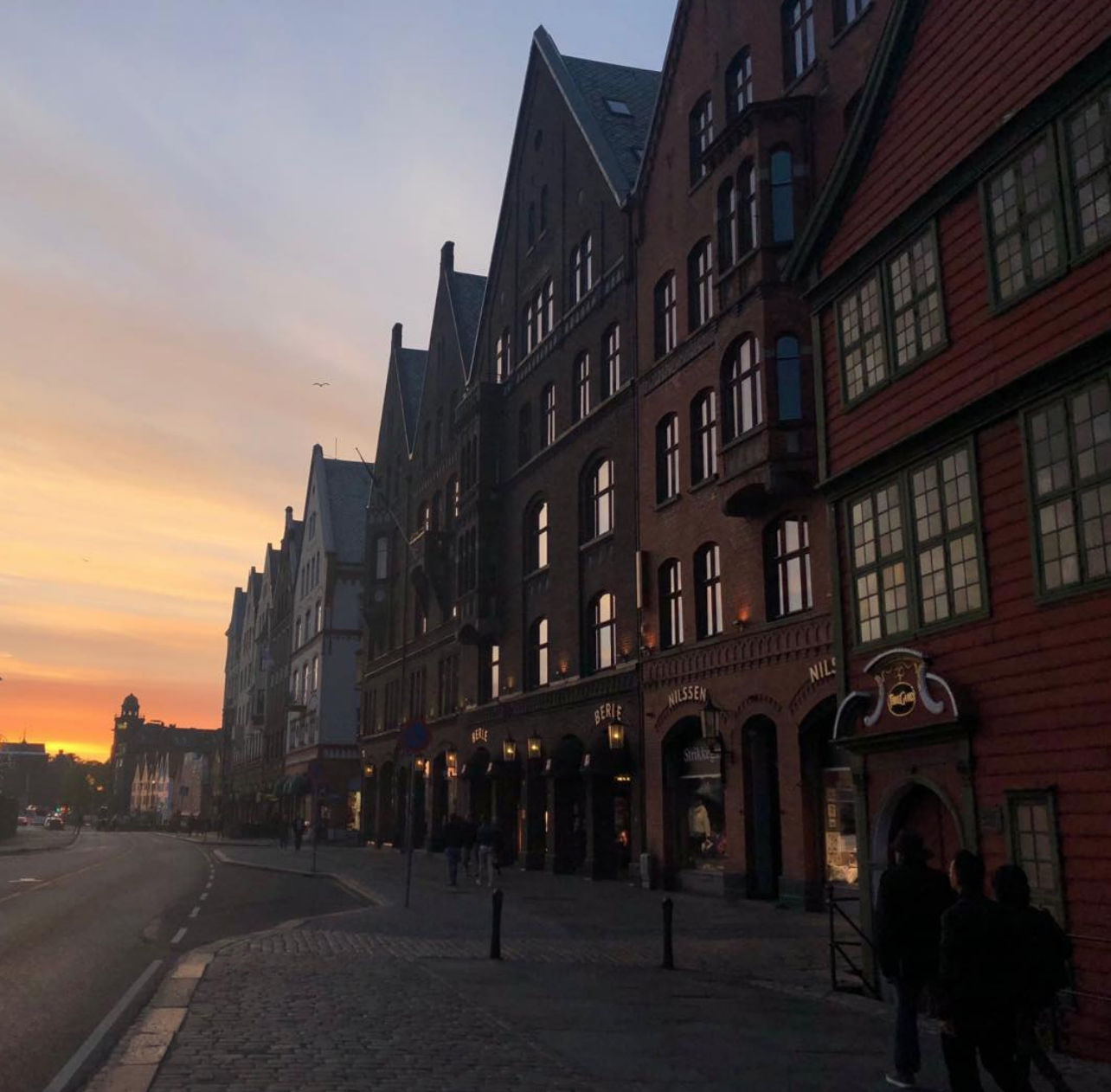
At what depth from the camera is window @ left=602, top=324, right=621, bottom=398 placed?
33312 mm

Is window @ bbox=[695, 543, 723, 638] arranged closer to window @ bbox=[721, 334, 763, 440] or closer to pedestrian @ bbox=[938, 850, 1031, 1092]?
window @ bbox=[721, 334, 763, 440]

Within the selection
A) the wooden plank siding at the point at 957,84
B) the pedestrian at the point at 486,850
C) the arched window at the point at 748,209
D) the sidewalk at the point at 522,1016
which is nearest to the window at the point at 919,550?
the wooden plank siding at the point at 957,84

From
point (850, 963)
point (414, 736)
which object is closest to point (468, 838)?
point (414, 736)

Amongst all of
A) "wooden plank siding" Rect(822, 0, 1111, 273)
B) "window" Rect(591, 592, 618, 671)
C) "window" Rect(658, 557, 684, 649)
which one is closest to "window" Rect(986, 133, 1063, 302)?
"wooden plank siding" Rect(822, 0, 1111, 273)

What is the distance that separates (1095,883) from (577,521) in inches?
1009

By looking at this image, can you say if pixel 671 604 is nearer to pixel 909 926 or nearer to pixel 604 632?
pixel 604 632

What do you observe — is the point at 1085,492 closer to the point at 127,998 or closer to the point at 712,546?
the point at 127,998

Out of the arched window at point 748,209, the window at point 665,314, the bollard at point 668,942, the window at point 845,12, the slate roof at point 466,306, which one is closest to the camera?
the bollard at point 668,942

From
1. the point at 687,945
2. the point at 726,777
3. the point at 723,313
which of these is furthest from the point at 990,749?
the point at 723,313

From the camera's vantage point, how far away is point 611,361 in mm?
33969

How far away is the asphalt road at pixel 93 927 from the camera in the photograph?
9.86m

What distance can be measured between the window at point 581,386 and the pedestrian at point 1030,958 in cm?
2836

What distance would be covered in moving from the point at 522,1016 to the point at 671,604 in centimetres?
1855

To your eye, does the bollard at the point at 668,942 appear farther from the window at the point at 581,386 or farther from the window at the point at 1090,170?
the window at the point at 581,386
